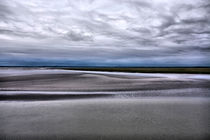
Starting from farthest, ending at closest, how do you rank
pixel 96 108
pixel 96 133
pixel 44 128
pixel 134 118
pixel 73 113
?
pixel 96 108
pixel 73 113
pixel 134 118
pixel 44 128
pixel 96 133

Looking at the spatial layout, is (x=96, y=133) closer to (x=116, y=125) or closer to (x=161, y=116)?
(x=116, y=125)

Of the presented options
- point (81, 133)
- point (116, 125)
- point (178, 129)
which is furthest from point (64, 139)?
point (178, 129)

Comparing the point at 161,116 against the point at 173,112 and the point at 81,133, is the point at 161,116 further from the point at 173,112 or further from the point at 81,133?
the point at 81,133

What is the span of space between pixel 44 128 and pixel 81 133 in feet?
2.72

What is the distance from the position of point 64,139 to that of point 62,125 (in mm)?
548

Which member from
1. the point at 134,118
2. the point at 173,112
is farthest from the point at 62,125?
the point at 173,112

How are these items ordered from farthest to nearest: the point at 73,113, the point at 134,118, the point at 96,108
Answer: the point at 96,108, the point at 73,113, the point at 134,118

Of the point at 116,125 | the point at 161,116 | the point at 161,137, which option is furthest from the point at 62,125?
the point at 161,116

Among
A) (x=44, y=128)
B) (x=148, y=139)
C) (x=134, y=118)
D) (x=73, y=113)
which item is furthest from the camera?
(x=73, y=113)

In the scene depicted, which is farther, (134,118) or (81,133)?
(134,118)

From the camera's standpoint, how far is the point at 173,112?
3715 millimetres

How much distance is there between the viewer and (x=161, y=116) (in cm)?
344

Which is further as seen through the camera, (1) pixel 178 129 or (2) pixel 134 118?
(2) pixel 134 118

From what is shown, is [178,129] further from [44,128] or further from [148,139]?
[44,128]
